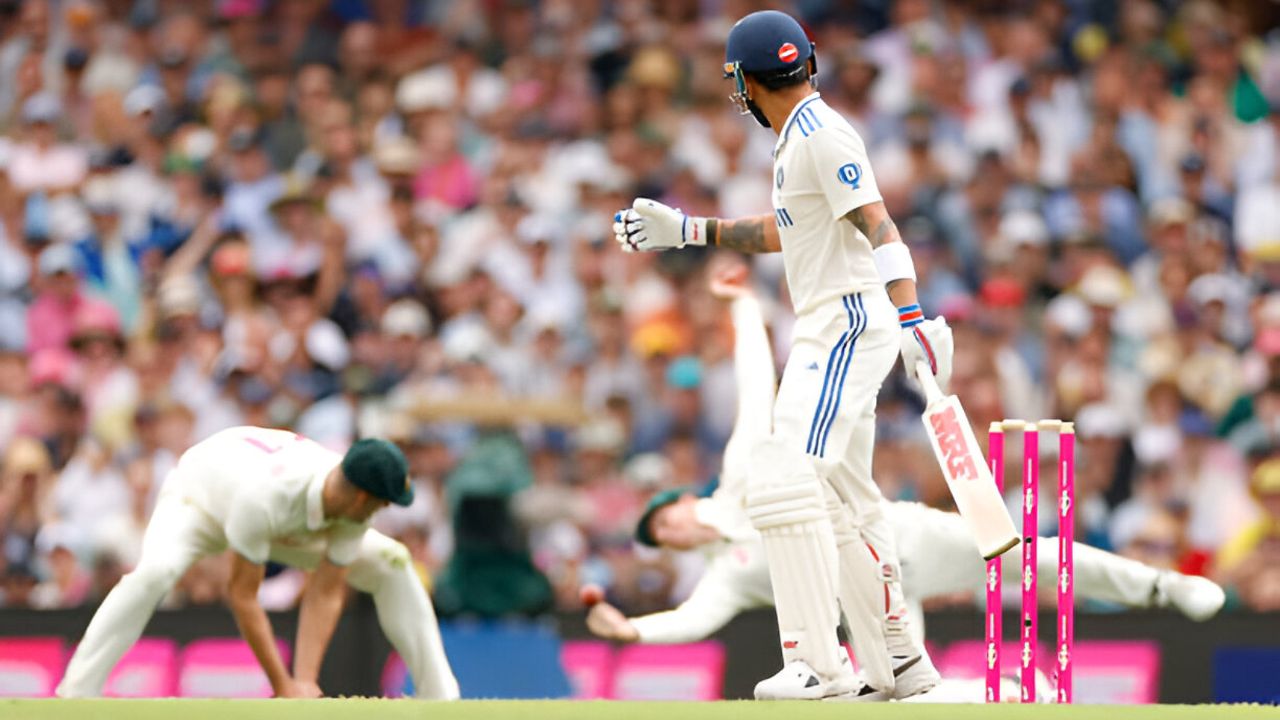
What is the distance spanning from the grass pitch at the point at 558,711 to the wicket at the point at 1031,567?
25.3 inches

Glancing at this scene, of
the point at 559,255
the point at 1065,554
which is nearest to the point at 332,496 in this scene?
the point at 1065,554

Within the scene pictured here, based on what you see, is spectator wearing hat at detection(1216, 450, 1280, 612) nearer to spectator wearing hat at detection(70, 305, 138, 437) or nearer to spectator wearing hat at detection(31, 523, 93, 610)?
spectator wearing hat at detection(31, 523, 93, 610)

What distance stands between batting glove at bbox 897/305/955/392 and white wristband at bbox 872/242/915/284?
9 centimetres

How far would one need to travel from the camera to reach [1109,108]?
13.0 meters

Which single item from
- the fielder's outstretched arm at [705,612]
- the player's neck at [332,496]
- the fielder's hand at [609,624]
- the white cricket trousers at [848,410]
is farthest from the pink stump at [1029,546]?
the player's neck at [332,496]

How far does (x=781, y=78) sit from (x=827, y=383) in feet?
3.14

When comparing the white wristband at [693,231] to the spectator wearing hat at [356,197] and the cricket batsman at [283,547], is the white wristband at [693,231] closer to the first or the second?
the cricket batsman at [283,547]

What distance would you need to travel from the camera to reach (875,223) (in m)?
6.36

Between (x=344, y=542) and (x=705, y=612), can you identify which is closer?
(x=344, y=542)

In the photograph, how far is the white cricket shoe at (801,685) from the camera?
250 inches

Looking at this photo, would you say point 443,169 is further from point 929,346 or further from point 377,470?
point 929,346

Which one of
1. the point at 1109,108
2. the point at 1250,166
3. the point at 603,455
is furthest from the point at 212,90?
the point at 1250,166

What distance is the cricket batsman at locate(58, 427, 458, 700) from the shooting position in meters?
8.31

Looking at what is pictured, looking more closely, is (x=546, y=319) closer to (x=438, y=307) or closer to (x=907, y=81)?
(x=438, y=307)
